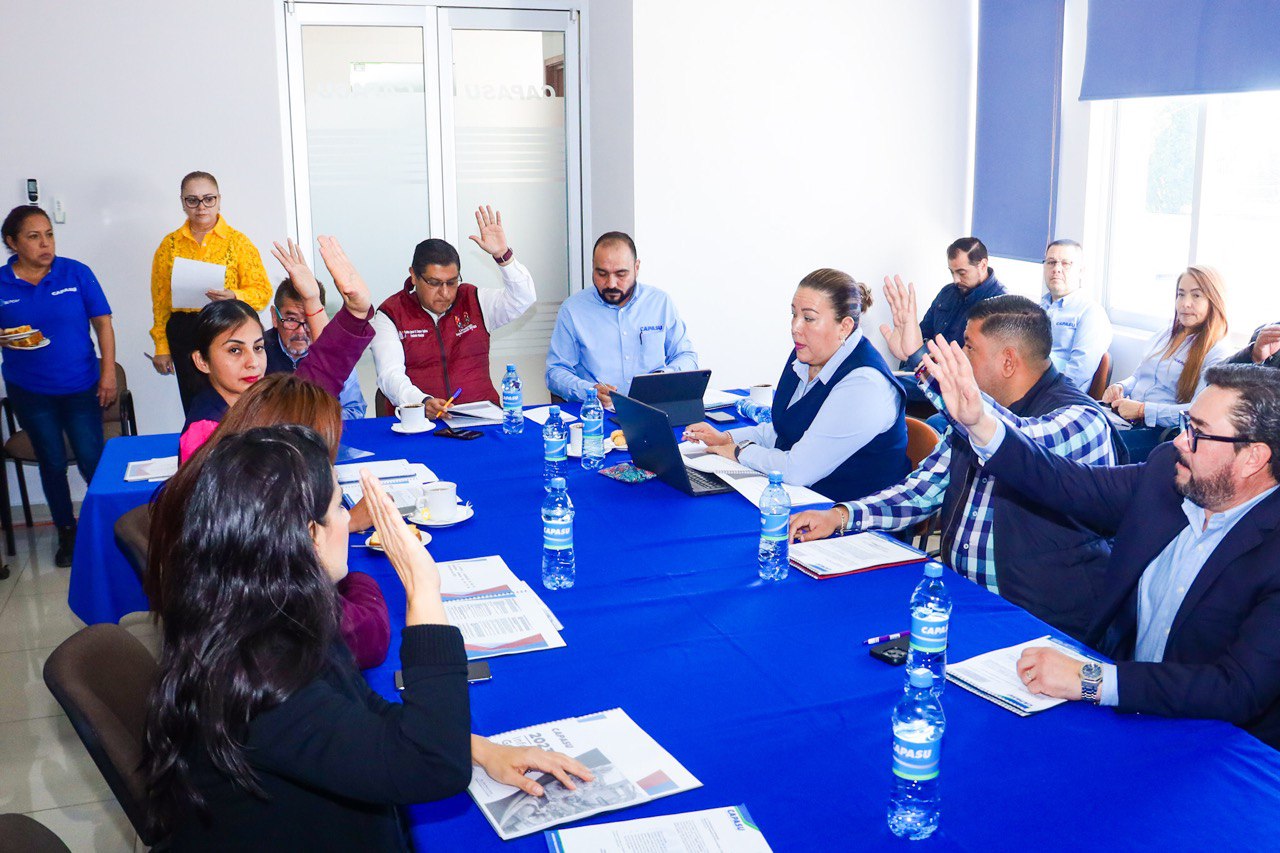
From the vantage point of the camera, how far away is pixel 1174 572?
2234mm

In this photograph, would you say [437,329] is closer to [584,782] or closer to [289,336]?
[289,336]

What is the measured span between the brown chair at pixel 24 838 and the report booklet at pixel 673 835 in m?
0.73

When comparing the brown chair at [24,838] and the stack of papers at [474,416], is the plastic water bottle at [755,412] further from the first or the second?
the brown chair at [24,838]

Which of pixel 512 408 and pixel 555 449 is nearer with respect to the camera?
pixel 555 449

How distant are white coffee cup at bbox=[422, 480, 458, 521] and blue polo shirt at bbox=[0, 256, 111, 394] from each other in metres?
3.18

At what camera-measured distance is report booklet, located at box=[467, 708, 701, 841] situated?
154 cm

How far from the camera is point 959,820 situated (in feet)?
4.95

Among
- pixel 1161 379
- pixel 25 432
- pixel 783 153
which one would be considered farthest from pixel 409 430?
pixel 1161 379

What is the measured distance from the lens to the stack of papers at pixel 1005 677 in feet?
5.98

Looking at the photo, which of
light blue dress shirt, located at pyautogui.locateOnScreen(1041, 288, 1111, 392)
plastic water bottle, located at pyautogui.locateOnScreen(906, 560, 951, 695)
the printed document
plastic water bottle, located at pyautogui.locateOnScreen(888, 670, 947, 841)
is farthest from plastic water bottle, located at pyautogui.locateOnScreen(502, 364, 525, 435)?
light blue dress shirt, located at pyautogui.locateOnScreen(1041, 288, 1111, 392)

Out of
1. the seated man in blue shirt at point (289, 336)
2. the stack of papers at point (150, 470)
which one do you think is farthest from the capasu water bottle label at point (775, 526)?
the seated man in blue shirt at point (289, 336)

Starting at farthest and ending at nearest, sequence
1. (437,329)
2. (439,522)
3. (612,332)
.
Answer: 1. (612,332)
2. (437,329)
3. (439,522)

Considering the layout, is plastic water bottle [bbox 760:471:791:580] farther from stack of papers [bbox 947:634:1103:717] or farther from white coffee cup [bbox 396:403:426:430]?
white coffee cup [bbox 396:403:426:430]

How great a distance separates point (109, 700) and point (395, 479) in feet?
4.80
